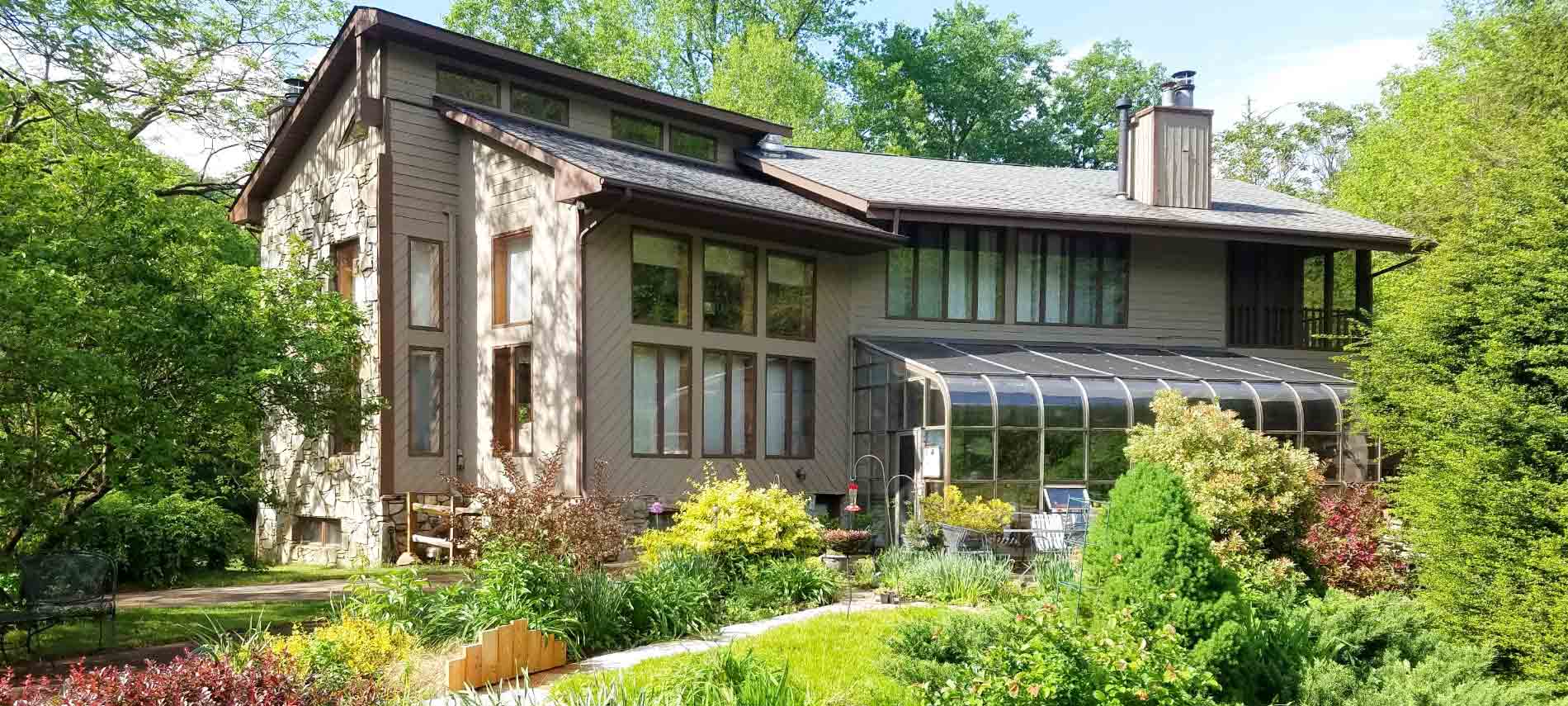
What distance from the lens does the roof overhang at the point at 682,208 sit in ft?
45.1

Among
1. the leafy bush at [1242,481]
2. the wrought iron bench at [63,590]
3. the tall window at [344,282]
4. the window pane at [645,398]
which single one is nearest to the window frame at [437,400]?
the tall window at [344,282]

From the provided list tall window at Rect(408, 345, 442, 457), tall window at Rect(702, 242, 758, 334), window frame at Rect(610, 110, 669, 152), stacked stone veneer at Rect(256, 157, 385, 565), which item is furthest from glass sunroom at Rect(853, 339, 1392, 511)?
stacked stone veneer at Rect(256, 157, 385, 565)

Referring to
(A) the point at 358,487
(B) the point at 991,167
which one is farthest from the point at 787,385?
(B) the point at 991,167

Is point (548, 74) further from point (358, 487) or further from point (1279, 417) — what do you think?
point (1279, 417)

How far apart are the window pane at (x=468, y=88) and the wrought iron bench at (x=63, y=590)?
27.4 feet

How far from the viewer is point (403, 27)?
15.3 m

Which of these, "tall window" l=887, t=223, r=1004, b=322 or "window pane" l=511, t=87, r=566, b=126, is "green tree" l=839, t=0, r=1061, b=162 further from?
"window pane" l=511, t=87, r=566, b=126

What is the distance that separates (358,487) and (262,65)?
28.4 ft

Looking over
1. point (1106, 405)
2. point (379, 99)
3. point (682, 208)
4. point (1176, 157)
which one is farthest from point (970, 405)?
point (379, 99)

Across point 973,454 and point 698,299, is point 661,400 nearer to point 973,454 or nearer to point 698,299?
point 698,299

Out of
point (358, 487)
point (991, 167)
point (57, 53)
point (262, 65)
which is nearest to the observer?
point (57, 53)

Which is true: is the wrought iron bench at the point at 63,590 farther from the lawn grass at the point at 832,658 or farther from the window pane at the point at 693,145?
the window pane at the point at 693,145

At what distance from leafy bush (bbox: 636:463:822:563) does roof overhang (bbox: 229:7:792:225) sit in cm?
749

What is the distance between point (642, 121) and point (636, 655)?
1122cm
